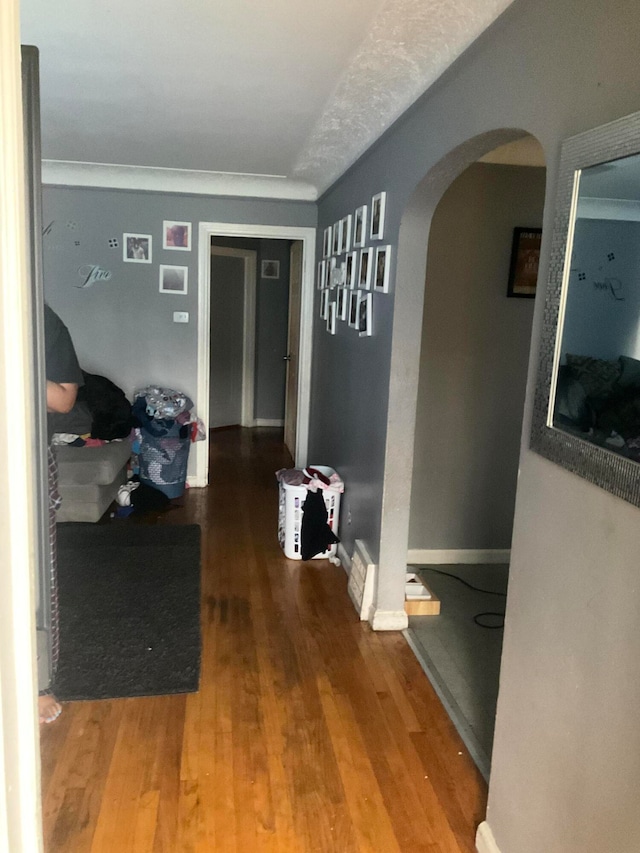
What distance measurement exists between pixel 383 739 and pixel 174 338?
344cm

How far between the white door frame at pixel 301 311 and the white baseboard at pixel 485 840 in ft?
11.5

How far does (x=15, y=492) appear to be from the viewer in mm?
635

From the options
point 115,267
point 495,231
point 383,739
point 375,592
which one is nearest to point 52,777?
point 383,739

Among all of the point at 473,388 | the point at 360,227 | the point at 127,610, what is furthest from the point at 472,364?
the point at 127,610

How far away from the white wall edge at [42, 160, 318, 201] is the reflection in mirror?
3407mm

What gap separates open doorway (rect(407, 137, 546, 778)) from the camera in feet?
10.8

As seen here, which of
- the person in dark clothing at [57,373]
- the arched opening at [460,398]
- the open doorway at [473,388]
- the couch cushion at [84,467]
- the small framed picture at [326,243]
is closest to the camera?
the person in dark clothing at [57,373]

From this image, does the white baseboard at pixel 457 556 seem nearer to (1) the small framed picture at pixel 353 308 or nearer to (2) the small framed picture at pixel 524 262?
(1) the small framed picture at pixel 353 308

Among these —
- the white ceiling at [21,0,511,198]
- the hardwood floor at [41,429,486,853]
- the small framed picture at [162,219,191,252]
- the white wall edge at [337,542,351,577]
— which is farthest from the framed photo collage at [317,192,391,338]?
the hardwood floor at [41,429,486,853]

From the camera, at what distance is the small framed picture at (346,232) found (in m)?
3.55

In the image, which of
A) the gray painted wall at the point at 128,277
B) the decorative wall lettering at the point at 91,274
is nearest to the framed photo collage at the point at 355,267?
the gray painted wall at the point at 128,277

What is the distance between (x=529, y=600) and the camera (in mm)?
1573

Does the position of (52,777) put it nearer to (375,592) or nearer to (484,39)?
(375,592)

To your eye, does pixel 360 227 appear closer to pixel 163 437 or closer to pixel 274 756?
pixel 163 437
